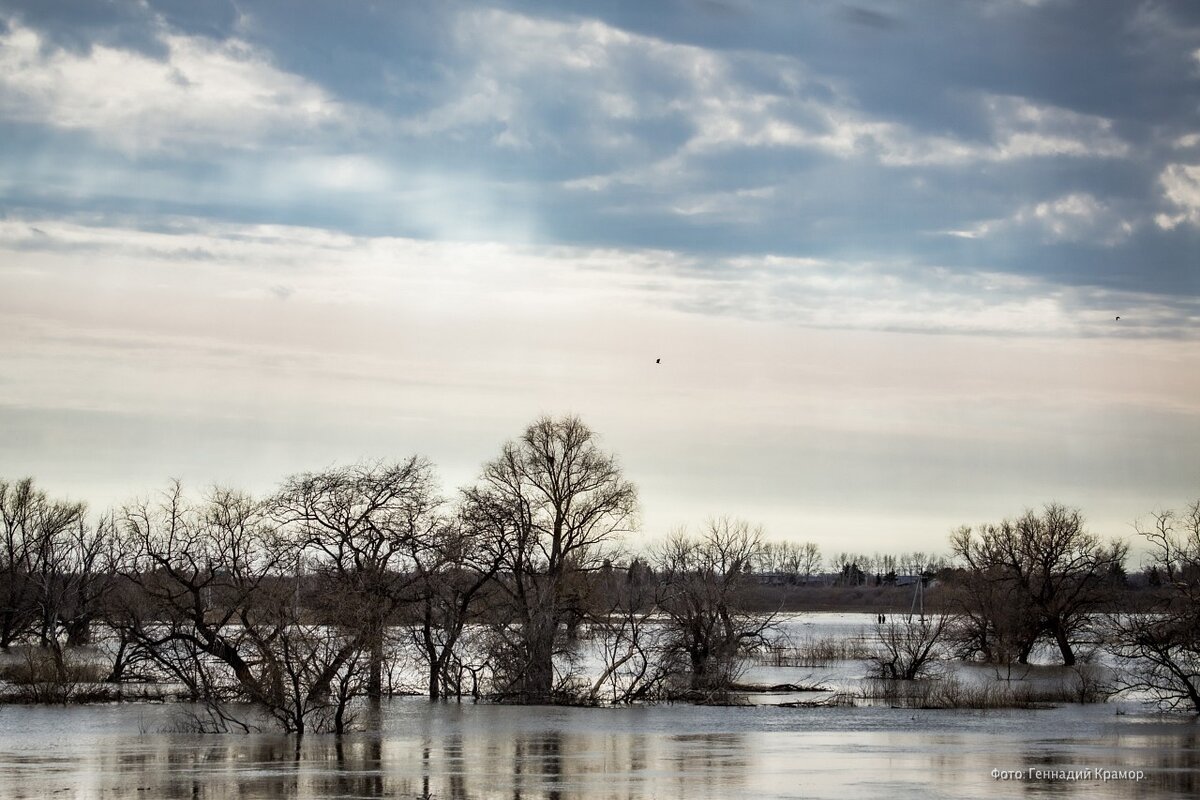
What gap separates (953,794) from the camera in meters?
25.8

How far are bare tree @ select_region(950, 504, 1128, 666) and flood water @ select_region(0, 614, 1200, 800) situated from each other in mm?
32816

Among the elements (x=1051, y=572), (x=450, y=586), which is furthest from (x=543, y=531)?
(x=1051, y=572)

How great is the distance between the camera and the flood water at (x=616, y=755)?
26797 millimetres

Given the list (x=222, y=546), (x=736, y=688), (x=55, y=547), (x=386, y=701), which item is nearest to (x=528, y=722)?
(x=386, y=701)

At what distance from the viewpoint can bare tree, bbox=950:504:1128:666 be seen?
8138 cm

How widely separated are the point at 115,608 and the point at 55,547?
38.0 metres

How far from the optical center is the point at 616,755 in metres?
34.2

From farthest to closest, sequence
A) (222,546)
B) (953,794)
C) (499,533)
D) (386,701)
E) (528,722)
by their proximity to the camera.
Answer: (499,533) → (386,701) → (222,546) → (528,722) → (953,794)

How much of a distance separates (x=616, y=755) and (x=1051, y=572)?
56.1 m

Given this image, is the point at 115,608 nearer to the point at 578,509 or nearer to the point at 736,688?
the point at 578,509

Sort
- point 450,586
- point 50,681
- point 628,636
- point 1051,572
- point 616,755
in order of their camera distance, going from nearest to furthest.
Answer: point 616,755
point 50,681
point 450,586
point 628,636
point 1051,572

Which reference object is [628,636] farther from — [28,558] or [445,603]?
[28,558]

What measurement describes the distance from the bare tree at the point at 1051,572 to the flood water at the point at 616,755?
108 feet

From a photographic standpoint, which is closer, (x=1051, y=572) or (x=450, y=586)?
(x=450, y=586)
